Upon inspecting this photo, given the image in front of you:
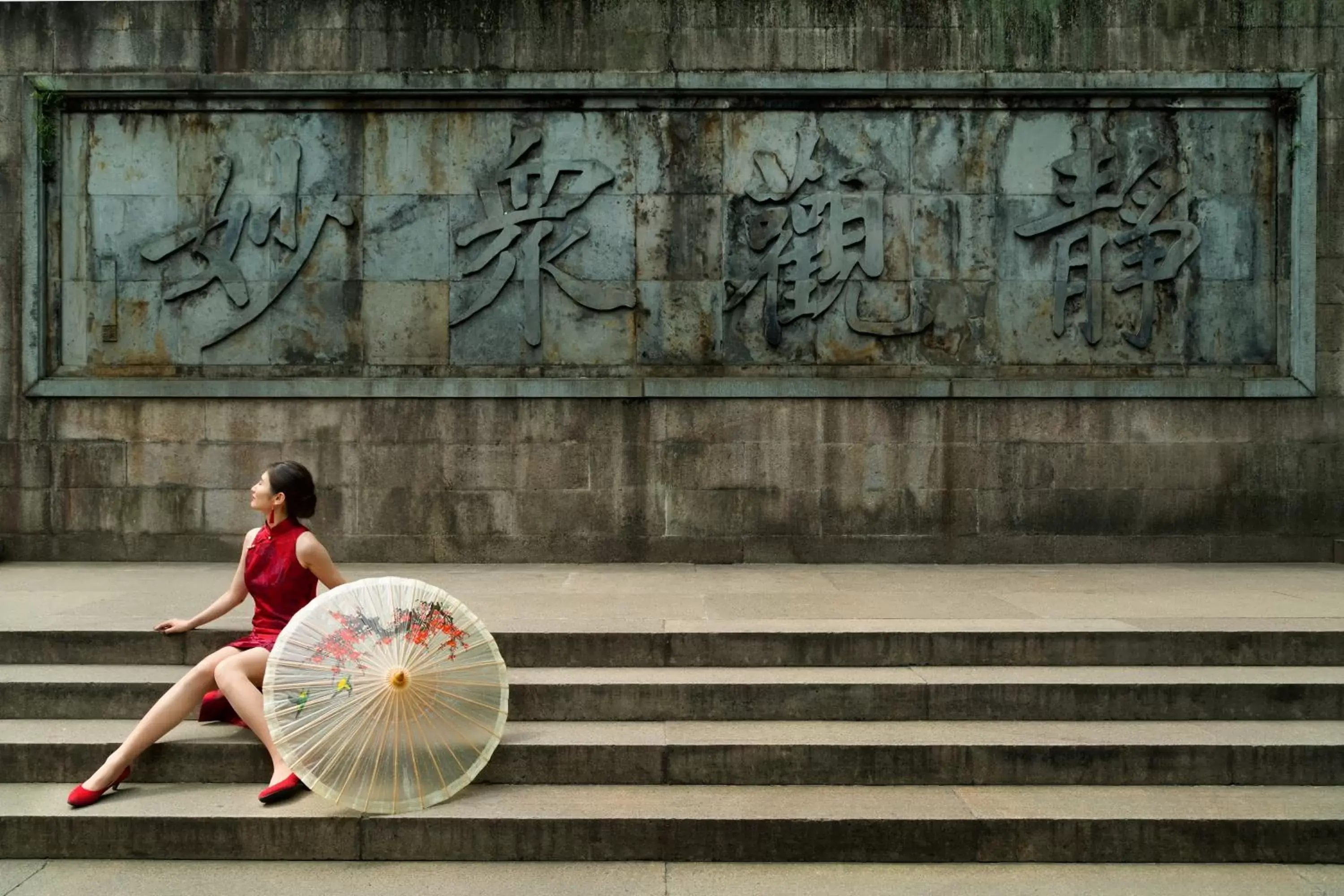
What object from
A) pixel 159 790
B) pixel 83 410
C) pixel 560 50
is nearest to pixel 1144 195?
pixel 560 50

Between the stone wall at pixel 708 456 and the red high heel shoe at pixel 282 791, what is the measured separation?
429 centimetres

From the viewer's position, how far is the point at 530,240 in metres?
8.65

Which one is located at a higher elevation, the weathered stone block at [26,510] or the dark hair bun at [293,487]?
the dark hair bun at [293,487]

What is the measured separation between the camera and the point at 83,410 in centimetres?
862

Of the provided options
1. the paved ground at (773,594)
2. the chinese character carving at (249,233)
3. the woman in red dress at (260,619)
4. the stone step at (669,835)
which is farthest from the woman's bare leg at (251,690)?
the chinese character carving at (249,233)

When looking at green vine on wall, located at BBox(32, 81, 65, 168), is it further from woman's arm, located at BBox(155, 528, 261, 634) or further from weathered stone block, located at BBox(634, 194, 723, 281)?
woman's arm, located at BBox(155, 528, 261, 634)

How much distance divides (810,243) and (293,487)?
536 cm

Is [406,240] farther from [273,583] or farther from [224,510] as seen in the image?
[273,583]

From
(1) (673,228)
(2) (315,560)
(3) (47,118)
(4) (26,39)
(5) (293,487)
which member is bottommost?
(2) (315,560)

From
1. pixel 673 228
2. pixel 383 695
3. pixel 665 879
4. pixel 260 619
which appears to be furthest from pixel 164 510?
pixel 665 879

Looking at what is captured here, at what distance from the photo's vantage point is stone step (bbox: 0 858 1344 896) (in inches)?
156

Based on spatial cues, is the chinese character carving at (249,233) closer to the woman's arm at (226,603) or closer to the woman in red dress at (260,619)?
the woman's arm at (226,603)

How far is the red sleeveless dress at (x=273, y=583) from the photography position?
15.5ft

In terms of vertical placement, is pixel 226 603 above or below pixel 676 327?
below
